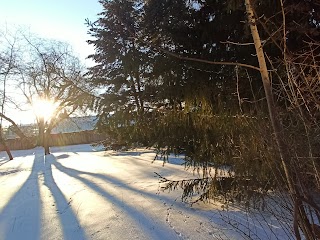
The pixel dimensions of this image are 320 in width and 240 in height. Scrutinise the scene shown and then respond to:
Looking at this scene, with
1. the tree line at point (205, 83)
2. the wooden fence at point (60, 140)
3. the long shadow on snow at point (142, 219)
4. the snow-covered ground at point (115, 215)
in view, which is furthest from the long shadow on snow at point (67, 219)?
the wooden fence at point (60, 140)

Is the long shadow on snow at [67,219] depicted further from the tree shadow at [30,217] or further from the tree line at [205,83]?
the tree line at [205,83]

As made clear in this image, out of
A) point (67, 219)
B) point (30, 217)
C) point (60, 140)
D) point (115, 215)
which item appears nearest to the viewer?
point (115, 215)

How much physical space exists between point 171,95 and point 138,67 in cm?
81

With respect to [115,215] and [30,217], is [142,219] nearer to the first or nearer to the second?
[115,215]

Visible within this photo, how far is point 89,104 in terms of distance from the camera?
4.81 metres

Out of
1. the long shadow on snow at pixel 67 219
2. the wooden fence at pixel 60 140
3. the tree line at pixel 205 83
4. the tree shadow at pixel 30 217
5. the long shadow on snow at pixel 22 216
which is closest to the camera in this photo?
the tree line at pixel 205 83

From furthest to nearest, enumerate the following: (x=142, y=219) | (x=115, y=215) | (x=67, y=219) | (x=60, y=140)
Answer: (x=60, y=140) < (x=67, y=219) < (x=115, y=215) < (x=142, y=219)

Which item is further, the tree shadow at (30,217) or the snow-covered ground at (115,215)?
the tree shadow at (30,217)

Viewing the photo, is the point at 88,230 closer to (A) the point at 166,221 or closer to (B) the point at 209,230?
(A) the point at 166,221

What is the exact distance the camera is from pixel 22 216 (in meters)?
5.46

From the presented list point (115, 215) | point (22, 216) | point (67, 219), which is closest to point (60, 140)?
point (22, 216)

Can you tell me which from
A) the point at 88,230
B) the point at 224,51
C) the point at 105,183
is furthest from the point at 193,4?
the point at 105,183

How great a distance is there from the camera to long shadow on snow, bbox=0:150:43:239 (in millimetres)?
4572

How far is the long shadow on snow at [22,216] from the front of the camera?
15.0 feet
